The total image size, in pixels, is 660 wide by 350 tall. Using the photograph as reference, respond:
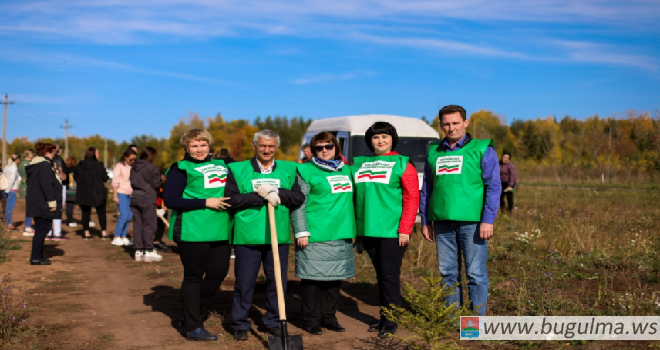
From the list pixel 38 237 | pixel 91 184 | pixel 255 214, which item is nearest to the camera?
pixel 255 214

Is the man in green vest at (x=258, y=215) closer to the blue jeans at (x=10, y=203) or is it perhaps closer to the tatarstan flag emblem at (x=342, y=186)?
the tatarstan flag emblem at (x=342, y=186)

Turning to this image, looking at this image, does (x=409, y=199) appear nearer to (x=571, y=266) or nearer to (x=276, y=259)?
(x=276, y=259)

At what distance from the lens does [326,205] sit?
5574mm

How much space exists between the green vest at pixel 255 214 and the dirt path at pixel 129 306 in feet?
3.02

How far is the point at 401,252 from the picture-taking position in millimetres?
5633

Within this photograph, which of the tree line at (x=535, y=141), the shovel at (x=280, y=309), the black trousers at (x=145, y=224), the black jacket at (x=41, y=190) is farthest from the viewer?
the tree line at (x=535, y=141)

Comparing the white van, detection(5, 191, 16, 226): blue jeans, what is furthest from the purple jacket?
detection(5, 191, 16, 226): blue jeans

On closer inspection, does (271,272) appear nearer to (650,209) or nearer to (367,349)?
(367,349)

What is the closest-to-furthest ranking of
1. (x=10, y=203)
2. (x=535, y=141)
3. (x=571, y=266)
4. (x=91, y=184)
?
(x=571, y=266)
(x=91, y=184)
(x=10, y=203)
(x=535, y=141)

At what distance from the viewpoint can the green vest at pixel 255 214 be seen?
212 inches

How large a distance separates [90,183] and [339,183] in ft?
29.4

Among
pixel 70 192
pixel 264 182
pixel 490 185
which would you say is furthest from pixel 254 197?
pixel 70 192

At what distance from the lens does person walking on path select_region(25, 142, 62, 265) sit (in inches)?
377

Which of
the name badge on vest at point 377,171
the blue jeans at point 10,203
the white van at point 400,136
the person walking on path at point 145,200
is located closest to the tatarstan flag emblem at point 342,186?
the name badge on vest at point 377,171
